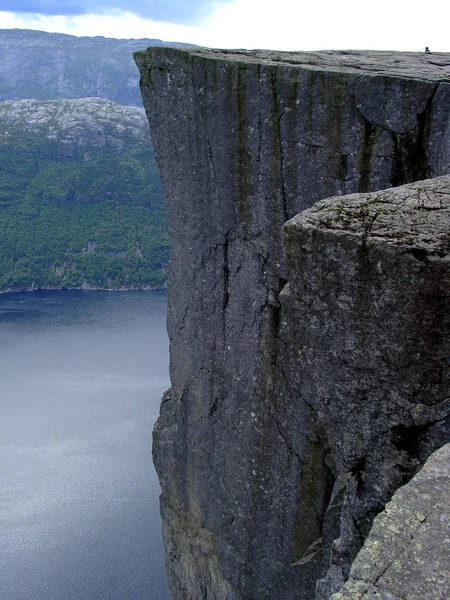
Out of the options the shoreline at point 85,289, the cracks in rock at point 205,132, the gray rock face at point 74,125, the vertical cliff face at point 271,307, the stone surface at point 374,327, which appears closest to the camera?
the stone surface at point 374,327

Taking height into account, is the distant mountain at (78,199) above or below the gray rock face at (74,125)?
below

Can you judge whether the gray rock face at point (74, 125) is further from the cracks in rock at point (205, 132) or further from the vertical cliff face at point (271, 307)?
the cracks in rock at point (205, 132)

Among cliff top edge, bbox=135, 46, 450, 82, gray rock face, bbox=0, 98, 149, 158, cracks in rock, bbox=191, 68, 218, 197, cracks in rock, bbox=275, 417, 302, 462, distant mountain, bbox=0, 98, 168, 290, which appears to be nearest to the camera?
cliff top edge, bbox=135, 46, 450, 82

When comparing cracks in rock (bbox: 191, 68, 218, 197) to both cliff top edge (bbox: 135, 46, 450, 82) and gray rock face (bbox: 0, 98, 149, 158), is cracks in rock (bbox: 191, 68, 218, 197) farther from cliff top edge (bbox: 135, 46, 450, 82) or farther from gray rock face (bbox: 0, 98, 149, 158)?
gray rock face (bbox: 0, 98, 149, 158)

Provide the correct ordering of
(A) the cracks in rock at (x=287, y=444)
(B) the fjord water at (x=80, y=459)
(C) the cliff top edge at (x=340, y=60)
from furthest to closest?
1. (B) the fjord water at (x=80, y=459)
2. (A) the cracks in rock at (x=287, y=444)
3. (C) the cliff top edge at (x=340, y=60)

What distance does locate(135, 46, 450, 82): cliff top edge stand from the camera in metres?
7.05

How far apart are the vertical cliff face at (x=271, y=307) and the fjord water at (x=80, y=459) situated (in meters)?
11.8

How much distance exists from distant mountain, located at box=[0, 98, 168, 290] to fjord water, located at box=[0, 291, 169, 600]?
1670 cm

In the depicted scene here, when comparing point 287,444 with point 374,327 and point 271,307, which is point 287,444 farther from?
point 374,327

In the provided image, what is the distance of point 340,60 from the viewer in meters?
8.02

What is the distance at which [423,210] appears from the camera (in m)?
4.29

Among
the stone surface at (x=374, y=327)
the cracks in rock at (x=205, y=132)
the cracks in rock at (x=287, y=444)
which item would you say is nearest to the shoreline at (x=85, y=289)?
the cracks in rock at (x=205, y=132)

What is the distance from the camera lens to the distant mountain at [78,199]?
68.1 meters

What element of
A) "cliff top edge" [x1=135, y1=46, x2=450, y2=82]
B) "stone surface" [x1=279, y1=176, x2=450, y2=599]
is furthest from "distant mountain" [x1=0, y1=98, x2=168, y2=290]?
"stone surface" [x1=279, y1=176, x2=450, y2=599]
